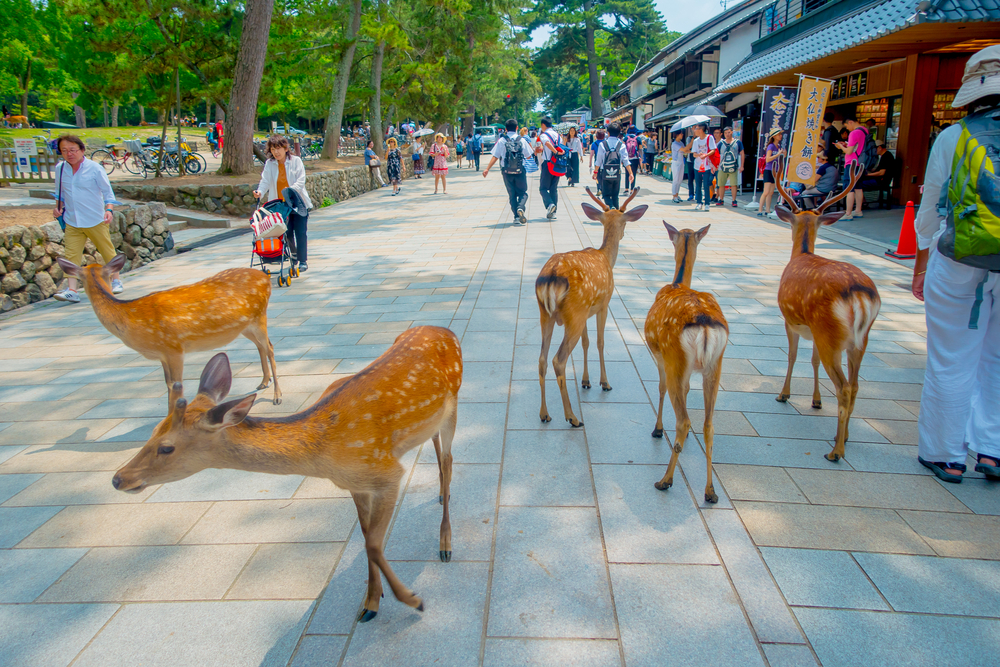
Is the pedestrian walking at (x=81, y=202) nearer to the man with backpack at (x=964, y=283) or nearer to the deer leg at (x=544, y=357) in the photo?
the deer leg at (x=544, y=357)

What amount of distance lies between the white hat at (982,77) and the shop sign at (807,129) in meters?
9.11

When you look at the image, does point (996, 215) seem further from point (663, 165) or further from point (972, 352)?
point (663, 165)

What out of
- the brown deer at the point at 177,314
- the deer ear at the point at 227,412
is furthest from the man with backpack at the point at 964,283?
the brown deer at the point at 177,314

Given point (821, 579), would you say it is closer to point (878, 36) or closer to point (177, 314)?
point (177, 314)

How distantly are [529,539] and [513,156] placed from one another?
9735 millimetres

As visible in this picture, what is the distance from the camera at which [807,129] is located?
11.2m

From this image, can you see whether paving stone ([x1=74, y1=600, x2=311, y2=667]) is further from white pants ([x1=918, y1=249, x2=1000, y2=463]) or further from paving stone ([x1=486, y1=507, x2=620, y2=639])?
white pants ([x1=918, y1=249, x2=1000, y2=463])

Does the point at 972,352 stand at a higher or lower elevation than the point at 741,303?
higher

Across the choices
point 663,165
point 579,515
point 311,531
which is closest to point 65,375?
point 311,531

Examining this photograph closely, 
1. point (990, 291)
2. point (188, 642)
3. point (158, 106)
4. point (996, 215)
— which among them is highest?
point (158, 106)

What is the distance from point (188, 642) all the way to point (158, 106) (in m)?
17.7

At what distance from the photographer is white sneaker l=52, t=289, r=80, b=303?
7.45 m

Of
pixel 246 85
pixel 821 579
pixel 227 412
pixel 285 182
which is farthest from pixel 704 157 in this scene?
pixel 227 412

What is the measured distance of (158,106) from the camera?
637 inches
